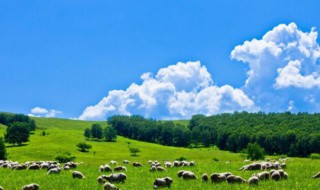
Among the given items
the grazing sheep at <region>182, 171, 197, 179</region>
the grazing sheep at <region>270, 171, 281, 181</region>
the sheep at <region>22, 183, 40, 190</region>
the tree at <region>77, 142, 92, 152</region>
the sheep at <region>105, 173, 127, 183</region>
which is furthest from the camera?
the tree at <region>77, 142, 92, 152</region>

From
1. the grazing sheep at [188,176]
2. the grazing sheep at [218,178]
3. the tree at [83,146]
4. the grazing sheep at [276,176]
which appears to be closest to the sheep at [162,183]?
the grazing sheep at [218,178]

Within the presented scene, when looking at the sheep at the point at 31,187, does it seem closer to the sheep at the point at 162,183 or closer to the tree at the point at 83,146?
the sheep at the point at 162,183

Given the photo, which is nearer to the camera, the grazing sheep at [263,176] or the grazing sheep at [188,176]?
the grazing sheep at [263,176]

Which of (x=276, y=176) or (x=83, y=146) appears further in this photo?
(x=83, y=146)

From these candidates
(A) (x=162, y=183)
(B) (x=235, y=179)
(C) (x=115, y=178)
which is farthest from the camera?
(C) (x=115, y=178)

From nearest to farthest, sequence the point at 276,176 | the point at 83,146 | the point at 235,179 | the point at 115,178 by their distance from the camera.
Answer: the point at 235,179 < the point at 276,176 < the point at 115,178 < the point at 83,146

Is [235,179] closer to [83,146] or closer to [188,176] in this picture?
[188,176]

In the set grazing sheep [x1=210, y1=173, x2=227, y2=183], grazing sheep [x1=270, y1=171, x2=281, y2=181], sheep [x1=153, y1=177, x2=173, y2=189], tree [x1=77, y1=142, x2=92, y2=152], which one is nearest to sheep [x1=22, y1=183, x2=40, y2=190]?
sheep [x1=153, y1=177, x2=173, y2=189]

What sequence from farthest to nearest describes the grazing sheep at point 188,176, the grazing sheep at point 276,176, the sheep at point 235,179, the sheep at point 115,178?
the grazing sheep at point 188,176, the sheep at point 115,178, the grazing sheep at point 276,176, the sheep at point 235,179

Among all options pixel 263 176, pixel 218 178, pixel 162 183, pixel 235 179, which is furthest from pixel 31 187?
pixel 263 176

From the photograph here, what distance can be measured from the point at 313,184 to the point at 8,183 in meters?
17.9

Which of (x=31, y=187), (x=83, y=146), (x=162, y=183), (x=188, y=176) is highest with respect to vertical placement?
(x=83, y=146)

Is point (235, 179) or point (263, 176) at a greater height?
point (263, 176)

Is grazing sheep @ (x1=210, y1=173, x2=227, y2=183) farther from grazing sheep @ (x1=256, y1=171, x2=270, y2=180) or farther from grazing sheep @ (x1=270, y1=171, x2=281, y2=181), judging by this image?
grazing sheep @ (x1=270, y1=171, x2=281, y2=181)
